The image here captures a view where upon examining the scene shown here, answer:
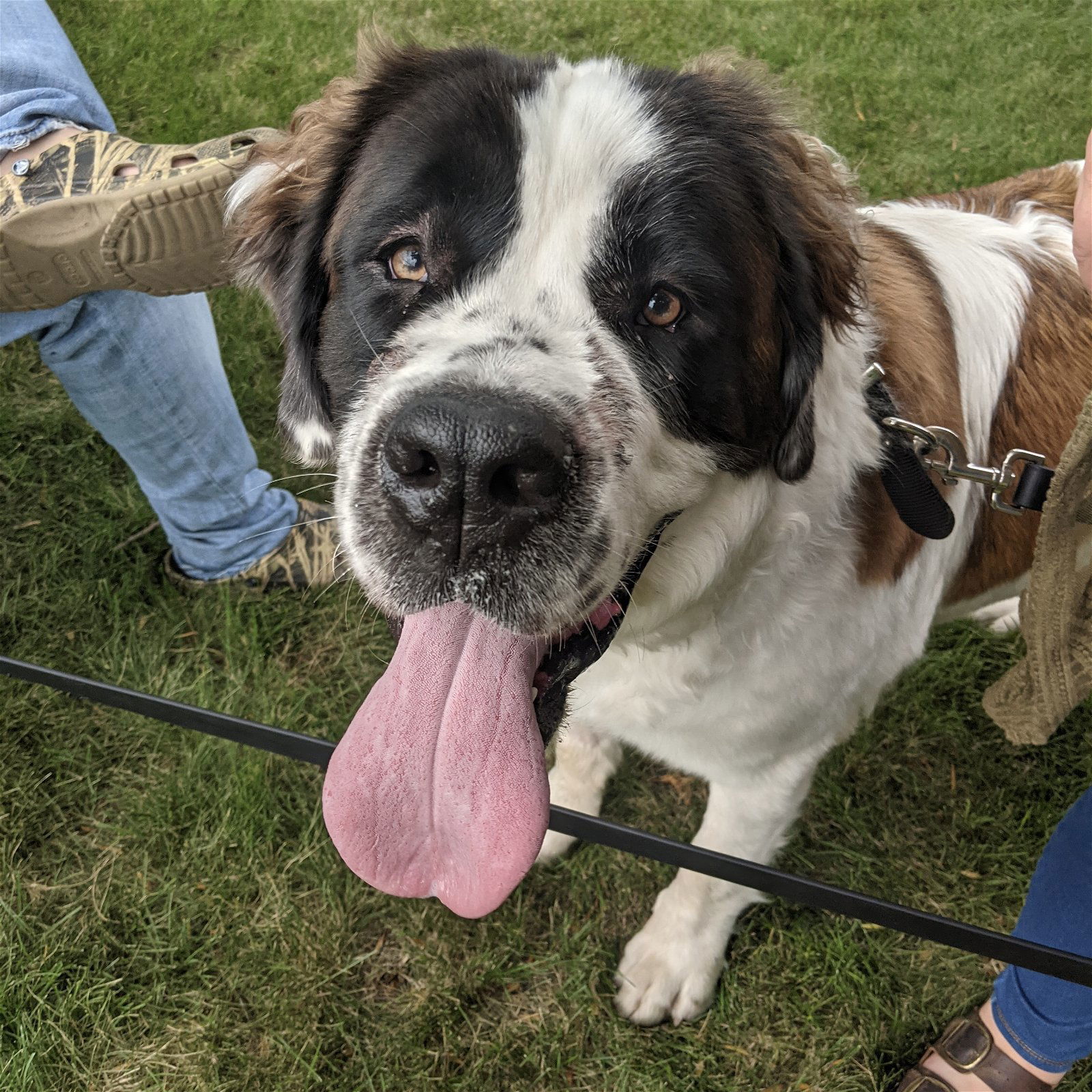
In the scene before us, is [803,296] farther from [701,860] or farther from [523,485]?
[701,860]

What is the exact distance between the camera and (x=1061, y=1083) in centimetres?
232

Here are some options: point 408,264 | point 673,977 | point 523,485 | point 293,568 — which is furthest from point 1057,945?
point 293,568

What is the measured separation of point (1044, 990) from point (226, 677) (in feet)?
7.68

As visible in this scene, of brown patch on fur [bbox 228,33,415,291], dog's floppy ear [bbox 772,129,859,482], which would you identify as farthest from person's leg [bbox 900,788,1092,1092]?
brown patch on fur [bbox 228,33,415,291]

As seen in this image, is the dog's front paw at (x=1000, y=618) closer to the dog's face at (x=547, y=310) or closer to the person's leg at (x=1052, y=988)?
the person's leg at (x=1052, y=988)

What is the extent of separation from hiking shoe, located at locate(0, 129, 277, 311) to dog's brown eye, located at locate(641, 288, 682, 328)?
99cm

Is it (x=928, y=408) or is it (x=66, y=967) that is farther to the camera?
(x=66, y=967)

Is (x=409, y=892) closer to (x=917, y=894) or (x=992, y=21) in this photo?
(x=917, y=894)

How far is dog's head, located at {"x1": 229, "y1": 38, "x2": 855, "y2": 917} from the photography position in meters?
1.36

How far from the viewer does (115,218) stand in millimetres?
1972

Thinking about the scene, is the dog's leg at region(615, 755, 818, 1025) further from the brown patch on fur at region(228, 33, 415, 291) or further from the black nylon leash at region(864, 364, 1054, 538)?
the brown patch on fur at region(228, 33, 415, 291)

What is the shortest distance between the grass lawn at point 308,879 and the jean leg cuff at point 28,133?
1435 mm

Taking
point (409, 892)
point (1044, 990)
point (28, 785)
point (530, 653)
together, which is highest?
point (530, 653)

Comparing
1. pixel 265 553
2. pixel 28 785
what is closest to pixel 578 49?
pixel 265 553
